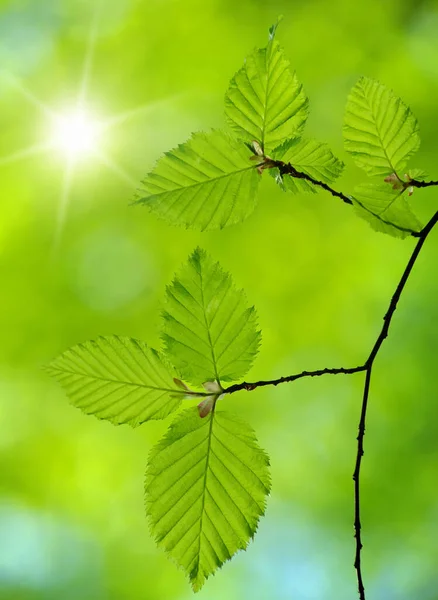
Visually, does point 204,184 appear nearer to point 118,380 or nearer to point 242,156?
point 242,156

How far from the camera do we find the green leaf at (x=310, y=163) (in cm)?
58

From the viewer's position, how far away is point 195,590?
0.42 m

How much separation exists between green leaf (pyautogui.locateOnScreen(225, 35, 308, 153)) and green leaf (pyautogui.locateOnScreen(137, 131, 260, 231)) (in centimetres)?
3

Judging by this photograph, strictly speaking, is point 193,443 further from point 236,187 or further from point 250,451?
point 236,187

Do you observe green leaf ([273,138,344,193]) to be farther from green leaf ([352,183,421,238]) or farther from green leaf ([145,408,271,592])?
green leaf ([145,408,271,592])

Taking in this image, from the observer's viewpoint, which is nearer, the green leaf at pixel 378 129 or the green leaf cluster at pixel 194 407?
the green leaf cluster at pixel 194 407

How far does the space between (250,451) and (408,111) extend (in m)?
0.38

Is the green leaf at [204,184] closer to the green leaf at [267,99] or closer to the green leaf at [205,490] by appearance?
Result: the green leaf at [267,99]

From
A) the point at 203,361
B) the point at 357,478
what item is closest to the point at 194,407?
the point at 203,361

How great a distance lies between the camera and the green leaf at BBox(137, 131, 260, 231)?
529mm

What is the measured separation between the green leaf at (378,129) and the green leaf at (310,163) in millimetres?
44

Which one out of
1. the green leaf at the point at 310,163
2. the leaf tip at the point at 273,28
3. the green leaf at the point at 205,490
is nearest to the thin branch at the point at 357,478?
the green leaf at the point at 205,490

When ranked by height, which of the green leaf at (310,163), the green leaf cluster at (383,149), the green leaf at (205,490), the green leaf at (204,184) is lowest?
the green leaf at (205,490)

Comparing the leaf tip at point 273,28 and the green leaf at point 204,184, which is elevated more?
the leaf tip at point 273,28
